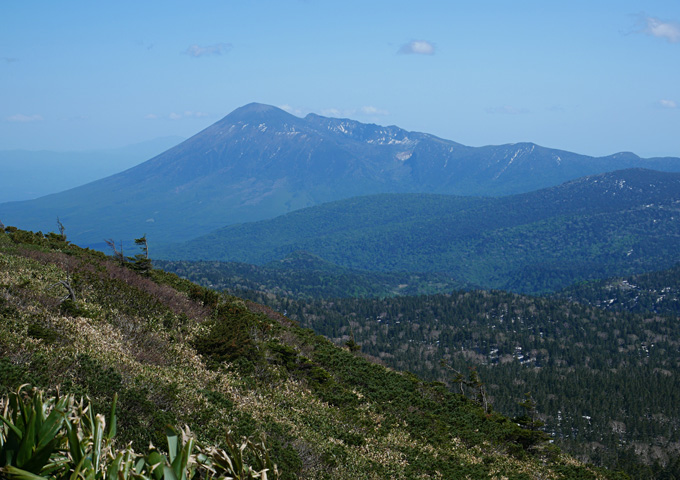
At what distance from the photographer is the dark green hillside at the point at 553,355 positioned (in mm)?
89250

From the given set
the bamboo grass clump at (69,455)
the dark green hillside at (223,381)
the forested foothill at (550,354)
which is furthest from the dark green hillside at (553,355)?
the bamboo grass clump at (69,455)

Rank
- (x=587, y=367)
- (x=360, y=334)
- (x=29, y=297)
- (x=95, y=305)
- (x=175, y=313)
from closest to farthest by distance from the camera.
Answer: (x=29, y=297)
(x=95, y=305)
(x=175, y=313)
(x=587, y=367)
(x=360, y=334)

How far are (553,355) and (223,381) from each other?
137290 millimetres

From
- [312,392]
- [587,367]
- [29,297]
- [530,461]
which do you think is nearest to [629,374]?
[587,367]

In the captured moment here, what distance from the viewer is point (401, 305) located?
173625 mm

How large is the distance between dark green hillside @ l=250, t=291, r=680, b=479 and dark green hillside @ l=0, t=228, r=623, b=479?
41309 mm

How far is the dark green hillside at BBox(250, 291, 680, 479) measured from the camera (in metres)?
89.2

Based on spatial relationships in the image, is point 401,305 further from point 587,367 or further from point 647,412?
point 647,412

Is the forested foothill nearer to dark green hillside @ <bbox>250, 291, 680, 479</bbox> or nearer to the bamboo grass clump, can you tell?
dark green hillside @ <bbox>250, 291, 680, 479</bbox>

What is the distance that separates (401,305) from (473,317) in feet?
Answer: 74.4

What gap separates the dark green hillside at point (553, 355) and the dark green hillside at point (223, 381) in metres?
41.3

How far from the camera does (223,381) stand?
16766mm

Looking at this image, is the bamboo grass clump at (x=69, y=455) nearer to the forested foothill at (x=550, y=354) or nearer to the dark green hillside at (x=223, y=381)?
the dark green hillside at (x=223, y=381)

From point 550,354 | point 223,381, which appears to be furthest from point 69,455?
point 550,354
